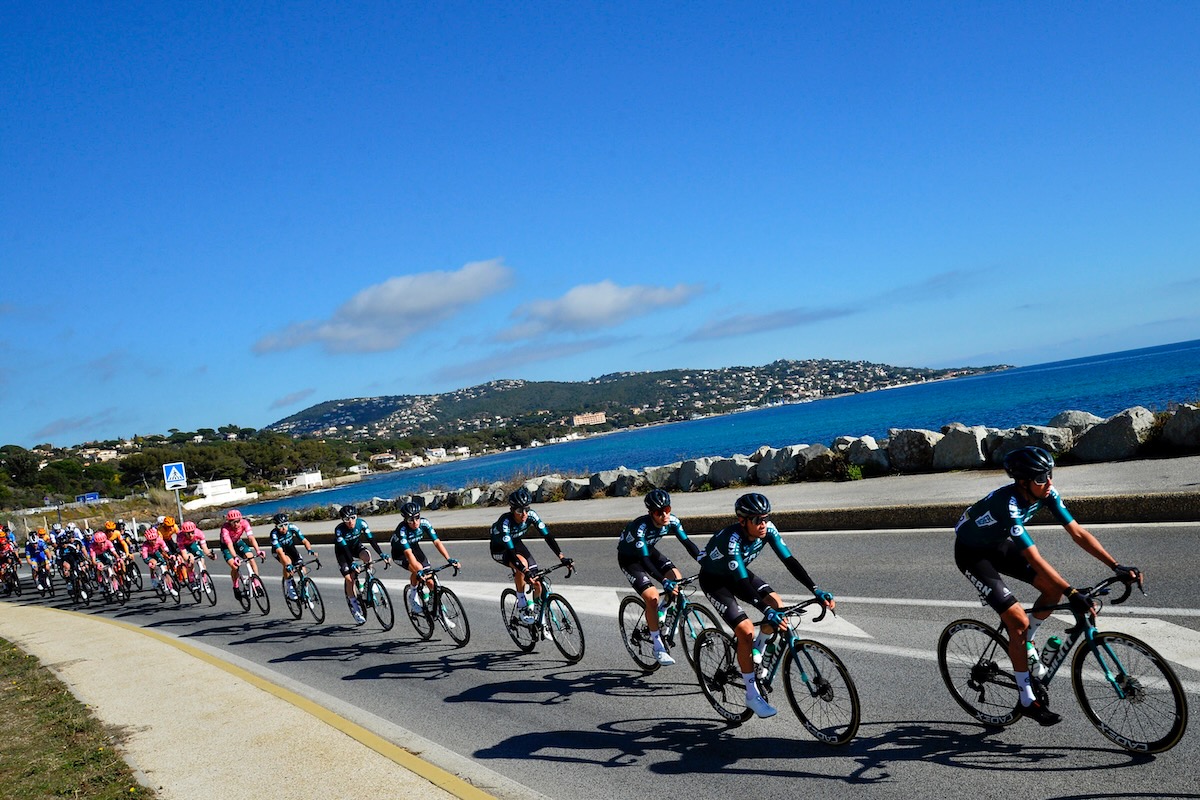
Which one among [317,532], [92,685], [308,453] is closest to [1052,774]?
[92,685]

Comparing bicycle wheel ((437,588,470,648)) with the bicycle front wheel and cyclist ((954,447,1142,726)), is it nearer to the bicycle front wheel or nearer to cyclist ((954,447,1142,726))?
the bicycle front wheel

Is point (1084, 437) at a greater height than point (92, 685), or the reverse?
point (1084, 437)

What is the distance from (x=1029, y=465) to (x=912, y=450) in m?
12.4

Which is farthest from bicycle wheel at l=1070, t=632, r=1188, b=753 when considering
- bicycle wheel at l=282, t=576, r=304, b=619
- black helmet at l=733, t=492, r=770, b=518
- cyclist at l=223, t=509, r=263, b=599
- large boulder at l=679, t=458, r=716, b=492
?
large boulder at l=679, t=458, r=716, b=492

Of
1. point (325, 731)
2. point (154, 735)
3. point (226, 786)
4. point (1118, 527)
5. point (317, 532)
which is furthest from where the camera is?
point (317, 532)

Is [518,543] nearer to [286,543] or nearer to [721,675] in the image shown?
[721,675]

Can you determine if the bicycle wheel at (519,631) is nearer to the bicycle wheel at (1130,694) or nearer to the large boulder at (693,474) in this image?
the bicycle wheel at (1130,694)

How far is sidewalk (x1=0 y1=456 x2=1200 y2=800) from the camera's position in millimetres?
6019

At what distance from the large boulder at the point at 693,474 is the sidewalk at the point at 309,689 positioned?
1592 mm

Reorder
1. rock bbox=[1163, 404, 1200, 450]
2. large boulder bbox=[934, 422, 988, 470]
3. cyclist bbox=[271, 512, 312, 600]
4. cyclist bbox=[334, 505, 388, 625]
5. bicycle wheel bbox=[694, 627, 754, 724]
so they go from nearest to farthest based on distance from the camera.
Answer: bicycle wheel bbox=[694, 627, 754, 724] < cyclist bbox=[334, 505, 388, 625] < rock bbox=[1163, 404, 1200, 450] < cyclist bbox=[271, 512, 312, 600] < large boulder bbox=[934, 422, 988, 470]

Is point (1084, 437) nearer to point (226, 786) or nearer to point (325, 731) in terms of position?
point (325, 731)

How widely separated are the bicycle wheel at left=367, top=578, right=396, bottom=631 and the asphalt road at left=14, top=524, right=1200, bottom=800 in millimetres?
237

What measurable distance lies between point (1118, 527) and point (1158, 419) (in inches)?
210

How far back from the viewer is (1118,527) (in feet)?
33.4
